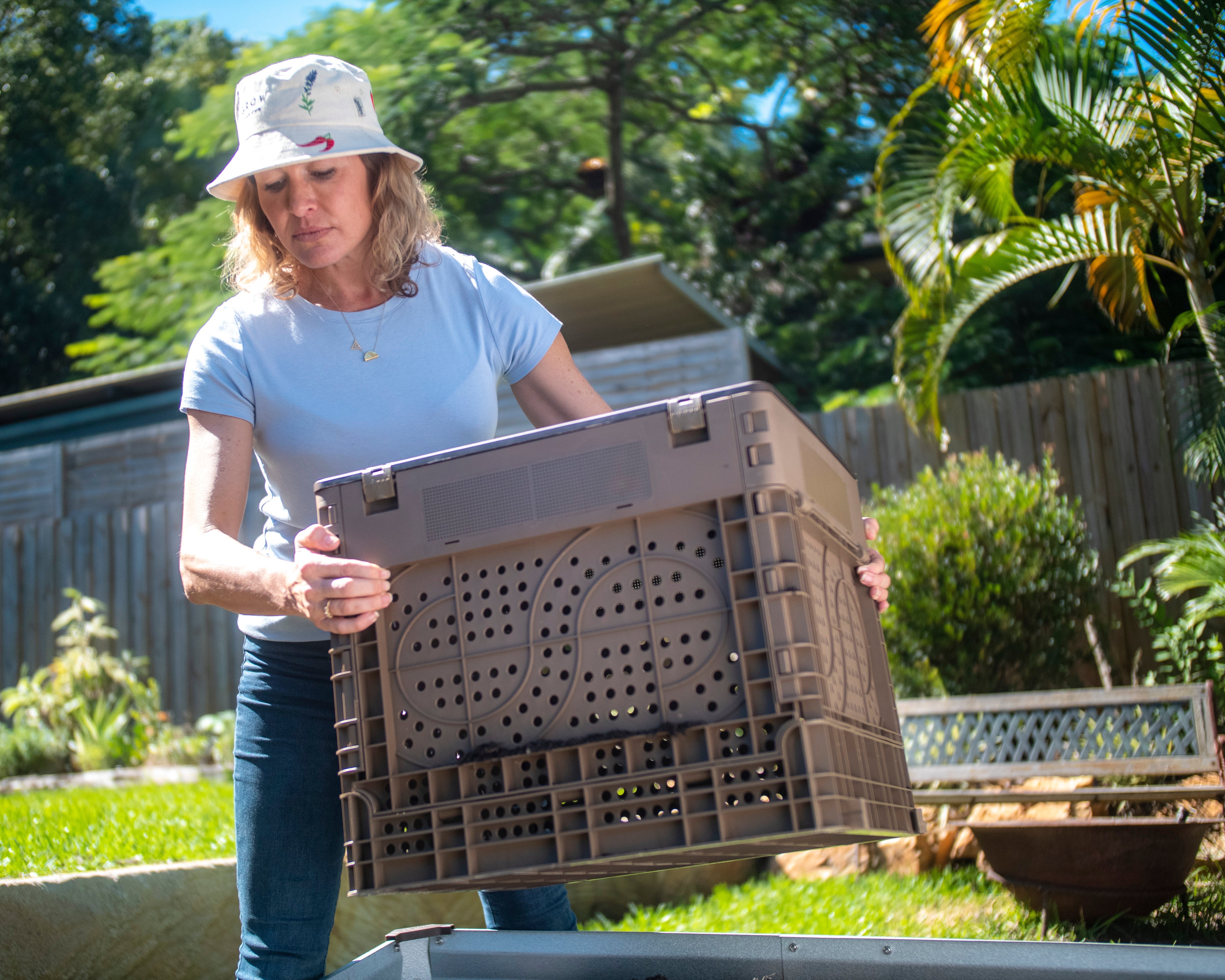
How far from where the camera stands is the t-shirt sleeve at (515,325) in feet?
6.30

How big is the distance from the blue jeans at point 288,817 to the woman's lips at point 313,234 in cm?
66

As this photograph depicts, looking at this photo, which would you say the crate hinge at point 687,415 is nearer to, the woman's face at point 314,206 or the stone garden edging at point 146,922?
the woman's face at point 314,206

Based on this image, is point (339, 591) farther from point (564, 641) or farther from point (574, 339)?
point (574, 339)

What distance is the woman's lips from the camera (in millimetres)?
1812

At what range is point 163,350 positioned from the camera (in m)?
13.5

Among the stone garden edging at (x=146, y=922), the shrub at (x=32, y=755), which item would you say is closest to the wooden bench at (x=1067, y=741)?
the stone garden edging at (x=146, y=922)

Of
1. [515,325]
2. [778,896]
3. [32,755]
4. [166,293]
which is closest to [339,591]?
[515,325]

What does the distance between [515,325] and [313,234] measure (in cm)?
36

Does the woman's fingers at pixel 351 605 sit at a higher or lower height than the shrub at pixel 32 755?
higher

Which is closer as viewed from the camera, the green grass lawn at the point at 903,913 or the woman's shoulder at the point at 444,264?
the woman's shoulder at the point at 444,264

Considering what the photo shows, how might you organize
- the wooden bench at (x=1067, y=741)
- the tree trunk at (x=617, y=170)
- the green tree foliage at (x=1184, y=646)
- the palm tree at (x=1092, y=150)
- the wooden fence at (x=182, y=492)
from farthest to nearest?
the tree trunk at (x=617, y=170)
the wooden fence at (x=182, y=492)
the green tree foliage at (x=1184, y=646)
the palm tree at (x=1092, y=150)
the wooden bench at (x=1067, y=741)

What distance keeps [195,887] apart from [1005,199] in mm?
4775

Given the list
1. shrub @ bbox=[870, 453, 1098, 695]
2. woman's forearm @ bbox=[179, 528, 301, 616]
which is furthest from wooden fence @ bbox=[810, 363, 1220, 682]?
woman's forearm @ bbox=[179, 528, 301, 616]

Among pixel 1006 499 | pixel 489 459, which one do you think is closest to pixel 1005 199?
pixel 1006 499
